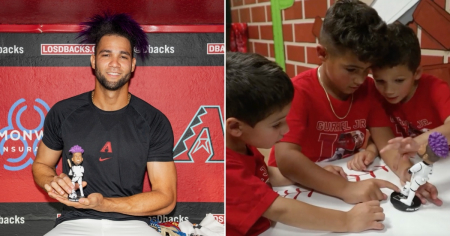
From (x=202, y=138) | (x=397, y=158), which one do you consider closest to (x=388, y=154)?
(x=397, y=158)

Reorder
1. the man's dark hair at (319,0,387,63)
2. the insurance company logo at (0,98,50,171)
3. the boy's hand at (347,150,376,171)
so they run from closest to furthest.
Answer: the man's dark hair at (319,0,387,63), the boy's hand at (347,150,376,171), the insurance company logo at (0,98,50,171)

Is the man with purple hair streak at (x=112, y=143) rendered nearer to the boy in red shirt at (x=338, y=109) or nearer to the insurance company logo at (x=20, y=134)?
the insurance company logo at (x=20, y=134)

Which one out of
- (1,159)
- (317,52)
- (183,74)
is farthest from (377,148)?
(1,159)

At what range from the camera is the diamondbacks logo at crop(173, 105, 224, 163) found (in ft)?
3.06

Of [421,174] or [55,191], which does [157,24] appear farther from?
[421,174]

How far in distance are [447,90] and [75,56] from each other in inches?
28.9

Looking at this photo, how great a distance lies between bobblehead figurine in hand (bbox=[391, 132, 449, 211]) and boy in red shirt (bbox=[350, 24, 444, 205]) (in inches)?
0.7

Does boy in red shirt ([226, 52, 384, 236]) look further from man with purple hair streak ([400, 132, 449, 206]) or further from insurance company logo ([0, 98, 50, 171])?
insurance company logo ([0, 98, 50, 171])

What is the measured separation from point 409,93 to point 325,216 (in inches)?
A: 10.5

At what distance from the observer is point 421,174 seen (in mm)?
703

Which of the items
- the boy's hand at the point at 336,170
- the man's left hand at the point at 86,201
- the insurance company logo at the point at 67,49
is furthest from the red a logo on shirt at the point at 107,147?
the boy's hand at the point at 336,170

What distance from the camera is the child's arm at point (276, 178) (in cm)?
81

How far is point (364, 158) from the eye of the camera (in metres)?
0.78

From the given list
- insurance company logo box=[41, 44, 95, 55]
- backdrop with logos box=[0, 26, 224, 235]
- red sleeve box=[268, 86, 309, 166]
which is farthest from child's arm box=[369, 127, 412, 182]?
insurance company logo box=[41, 44, 95, 55]
